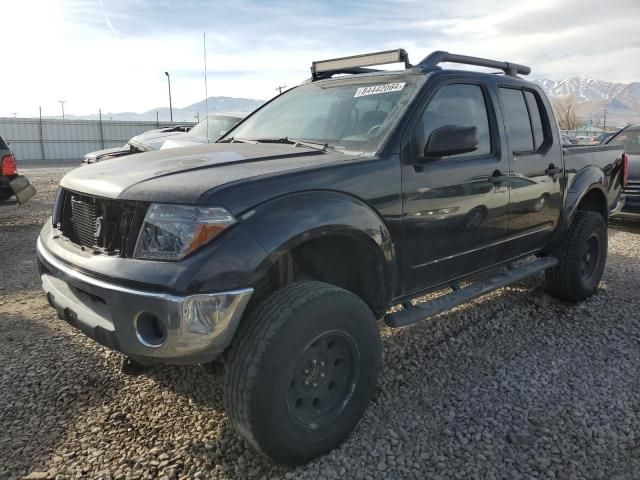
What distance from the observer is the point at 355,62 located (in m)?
3.65

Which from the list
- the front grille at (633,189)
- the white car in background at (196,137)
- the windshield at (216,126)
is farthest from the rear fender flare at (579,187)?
the windshield at (216,126)

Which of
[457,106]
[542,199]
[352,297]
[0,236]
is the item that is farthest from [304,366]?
[0,236]

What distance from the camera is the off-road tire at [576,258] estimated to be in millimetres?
4453

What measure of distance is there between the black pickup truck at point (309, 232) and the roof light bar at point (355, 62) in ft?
0.04

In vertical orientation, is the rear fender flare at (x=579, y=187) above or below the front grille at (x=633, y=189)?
above

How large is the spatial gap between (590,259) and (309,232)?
3531mm

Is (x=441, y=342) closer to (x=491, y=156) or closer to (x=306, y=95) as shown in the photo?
(x=491, y=156)

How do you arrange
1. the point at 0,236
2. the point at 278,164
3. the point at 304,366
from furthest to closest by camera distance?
the point at 0,236
the point at 278,164
the point at 304,366

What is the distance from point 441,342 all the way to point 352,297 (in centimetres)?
161

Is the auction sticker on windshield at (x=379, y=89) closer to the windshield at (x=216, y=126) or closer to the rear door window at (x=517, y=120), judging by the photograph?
the rear door window at (x=517, y=120)

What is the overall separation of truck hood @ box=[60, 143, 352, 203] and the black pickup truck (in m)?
0.01

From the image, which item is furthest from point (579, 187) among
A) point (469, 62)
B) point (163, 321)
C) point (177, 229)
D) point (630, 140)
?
point (630, 140)

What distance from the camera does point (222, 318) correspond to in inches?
83.8

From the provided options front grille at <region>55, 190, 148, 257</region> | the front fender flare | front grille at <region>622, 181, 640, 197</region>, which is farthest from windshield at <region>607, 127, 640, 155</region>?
front grille at <region>55, 190, 148, 257</region>
